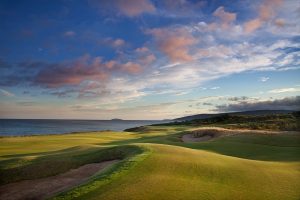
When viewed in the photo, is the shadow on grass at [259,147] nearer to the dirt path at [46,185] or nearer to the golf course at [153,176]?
the golf course at [153,176]

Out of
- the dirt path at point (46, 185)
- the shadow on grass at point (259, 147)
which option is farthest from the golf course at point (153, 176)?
the shadow on grass at point (259, 147)

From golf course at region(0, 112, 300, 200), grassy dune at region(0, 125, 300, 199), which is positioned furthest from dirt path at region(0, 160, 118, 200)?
grassy dune at region(0, 125, 300, 199)

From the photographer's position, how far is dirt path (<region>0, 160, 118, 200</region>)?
15.5 m

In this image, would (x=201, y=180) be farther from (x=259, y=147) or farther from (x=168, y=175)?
(x=259, y=147)

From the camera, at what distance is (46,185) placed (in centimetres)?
1680

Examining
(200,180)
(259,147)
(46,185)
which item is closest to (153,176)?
(200,180)

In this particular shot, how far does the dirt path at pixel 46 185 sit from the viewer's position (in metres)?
15.5

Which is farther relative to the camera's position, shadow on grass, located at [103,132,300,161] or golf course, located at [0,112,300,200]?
shadow on grass, located at [103,132,300,161]

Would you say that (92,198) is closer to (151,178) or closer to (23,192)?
(151,178)

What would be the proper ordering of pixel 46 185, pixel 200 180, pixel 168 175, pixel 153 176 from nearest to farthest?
pixel 200 180 → pixel 153 176 → pixel 168 175 → pixel 46 185

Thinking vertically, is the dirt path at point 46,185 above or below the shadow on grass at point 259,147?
below

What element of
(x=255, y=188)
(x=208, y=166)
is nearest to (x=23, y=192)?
(x=208, y=166)

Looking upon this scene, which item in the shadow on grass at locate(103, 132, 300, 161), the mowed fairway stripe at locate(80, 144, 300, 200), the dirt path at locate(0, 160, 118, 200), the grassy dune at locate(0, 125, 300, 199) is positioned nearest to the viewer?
the mowed fairway stripe at locate(80, 144, 300, 200)

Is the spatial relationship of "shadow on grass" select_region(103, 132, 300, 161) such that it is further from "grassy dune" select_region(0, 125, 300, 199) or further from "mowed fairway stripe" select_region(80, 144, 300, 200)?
"mowed fairway stripe" select_region(80, 144, 300, 200)
